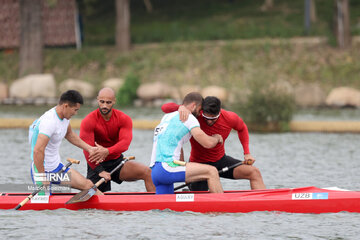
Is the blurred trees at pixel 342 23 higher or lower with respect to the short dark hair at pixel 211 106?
higher

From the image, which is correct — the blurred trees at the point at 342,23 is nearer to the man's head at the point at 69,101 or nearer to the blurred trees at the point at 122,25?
the blurred trees at the point at 122,25

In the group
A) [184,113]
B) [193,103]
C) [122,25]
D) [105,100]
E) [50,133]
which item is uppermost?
[122,25]

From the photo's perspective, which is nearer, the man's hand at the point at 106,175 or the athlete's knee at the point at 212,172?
the athlete's knee at the point at 212,172

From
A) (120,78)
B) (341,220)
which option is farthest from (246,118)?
(120,78)

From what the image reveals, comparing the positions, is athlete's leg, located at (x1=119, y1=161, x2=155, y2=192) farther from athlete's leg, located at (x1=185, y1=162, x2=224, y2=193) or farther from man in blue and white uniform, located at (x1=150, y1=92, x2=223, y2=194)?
athlete's leg, located at (x1=185, y1=162, x2=224, y2=193)

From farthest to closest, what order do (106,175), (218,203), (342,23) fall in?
(342,23) < (106,175) < (218,203)

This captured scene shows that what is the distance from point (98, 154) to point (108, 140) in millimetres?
408

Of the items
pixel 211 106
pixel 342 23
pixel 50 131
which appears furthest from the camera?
pixel 342 23

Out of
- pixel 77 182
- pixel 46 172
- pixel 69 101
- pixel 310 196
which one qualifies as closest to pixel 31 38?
pixel 77 182

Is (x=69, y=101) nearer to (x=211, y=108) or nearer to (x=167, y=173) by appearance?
(x=167, y=173)

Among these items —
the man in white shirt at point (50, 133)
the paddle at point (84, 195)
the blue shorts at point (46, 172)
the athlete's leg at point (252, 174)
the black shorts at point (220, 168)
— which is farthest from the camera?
the black shorts at point (220, 168)

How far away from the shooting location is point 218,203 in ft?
33.3

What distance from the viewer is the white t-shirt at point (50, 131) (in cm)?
965

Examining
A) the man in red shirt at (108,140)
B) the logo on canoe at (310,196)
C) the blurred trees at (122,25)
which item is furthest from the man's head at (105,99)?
the blurred trees at (122,25)
